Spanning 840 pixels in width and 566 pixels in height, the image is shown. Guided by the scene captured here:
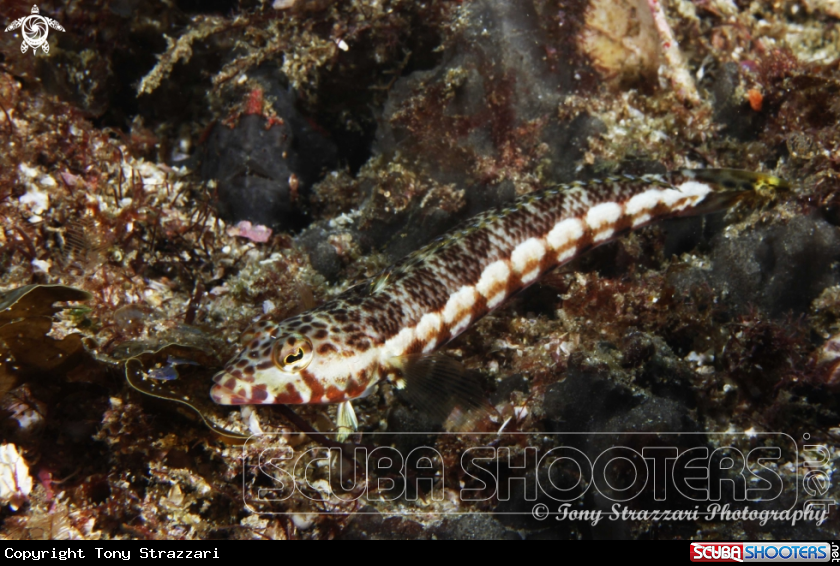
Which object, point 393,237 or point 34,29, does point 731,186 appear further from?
point 34,29

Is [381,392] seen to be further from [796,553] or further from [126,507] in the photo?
[796,553]

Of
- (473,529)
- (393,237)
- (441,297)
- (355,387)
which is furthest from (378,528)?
(393,237)

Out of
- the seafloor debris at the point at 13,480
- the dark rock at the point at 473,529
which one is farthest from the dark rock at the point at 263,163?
the dark rock at the point at 473,529

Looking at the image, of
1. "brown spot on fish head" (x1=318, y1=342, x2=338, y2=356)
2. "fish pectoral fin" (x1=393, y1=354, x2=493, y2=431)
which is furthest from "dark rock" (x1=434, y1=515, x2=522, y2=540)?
"brown spot on fish head" (x1=318, y1=342, x2=338, y2=356)

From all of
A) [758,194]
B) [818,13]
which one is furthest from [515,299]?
[818,13]

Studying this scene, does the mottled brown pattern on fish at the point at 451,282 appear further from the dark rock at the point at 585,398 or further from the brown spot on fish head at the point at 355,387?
the dark rock at the point at 585,398

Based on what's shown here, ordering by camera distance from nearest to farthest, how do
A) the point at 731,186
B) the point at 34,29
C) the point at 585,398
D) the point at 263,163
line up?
the point at 585,398 → the point at 731,186 → the point at 34,29 → the point at 263,163

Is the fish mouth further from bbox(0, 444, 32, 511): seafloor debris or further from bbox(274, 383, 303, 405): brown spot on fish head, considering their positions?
bbox(0, 444, 32, 511): seafloor debris

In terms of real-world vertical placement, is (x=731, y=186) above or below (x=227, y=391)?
above
